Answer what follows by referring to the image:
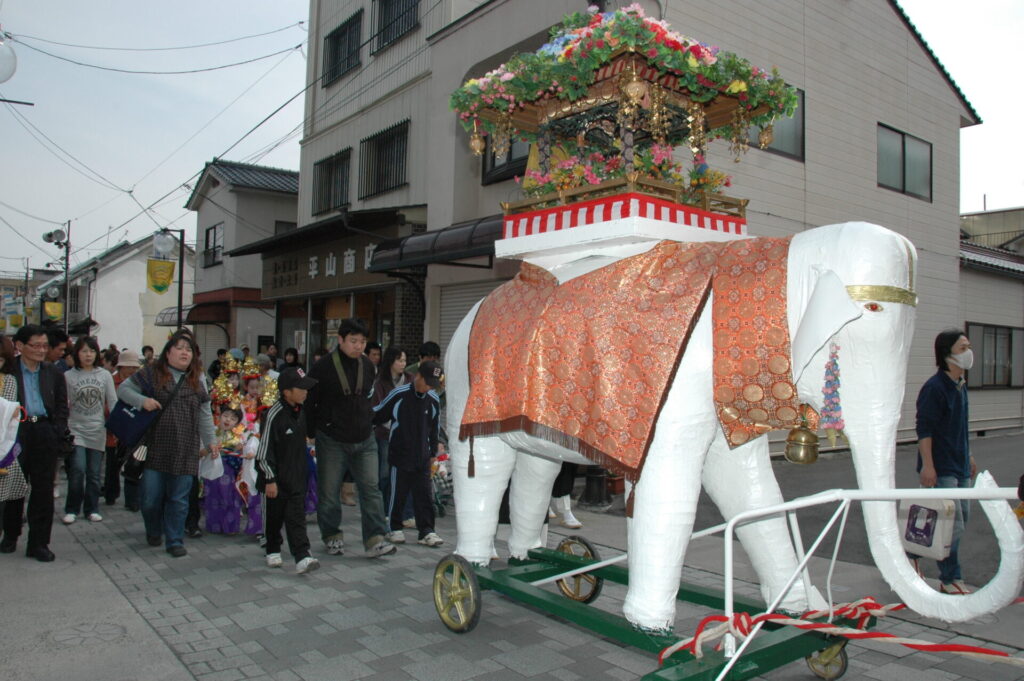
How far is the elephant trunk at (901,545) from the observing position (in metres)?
2.36

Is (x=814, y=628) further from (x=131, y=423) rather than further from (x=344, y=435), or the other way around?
(x=131, y=423)

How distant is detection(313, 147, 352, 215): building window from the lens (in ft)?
56.1

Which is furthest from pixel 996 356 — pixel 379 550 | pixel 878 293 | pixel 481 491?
pixel 878 293

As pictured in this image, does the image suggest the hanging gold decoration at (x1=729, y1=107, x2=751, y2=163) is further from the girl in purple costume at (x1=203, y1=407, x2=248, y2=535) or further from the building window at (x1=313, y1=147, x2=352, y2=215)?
the building window at (x1=313, y1=147, x2=352, y2=215)

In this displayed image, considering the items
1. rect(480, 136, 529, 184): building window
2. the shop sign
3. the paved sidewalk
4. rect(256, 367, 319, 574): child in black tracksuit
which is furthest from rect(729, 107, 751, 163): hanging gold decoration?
the shop sign

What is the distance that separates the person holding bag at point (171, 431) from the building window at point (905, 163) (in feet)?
38.8

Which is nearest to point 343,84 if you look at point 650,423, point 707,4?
point 707,4

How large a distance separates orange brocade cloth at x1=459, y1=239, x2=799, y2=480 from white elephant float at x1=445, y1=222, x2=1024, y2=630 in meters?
0.06

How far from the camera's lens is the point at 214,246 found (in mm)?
23812

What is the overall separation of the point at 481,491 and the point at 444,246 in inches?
242

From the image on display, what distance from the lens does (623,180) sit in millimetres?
3918

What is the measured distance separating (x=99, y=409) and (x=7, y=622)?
10.5 ft

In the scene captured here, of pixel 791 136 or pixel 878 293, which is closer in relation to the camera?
pixel 878 293

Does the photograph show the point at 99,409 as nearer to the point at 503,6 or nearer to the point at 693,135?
the point at 693,135
